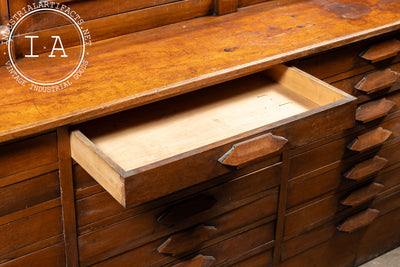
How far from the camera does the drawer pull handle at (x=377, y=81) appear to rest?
2463mm

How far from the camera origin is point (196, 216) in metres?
2.15

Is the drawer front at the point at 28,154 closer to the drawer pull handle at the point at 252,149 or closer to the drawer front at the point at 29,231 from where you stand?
the drawer front at the point at 29,231

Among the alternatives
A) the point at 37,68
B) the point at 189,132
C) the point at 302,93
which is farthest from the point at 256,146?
the point at 37,68

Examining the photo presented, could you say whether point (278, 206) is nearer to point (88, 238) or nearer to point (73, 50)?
point (88, 238)

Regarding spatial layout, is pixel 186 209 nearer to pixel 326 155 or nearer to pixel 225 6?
pixel 326 155

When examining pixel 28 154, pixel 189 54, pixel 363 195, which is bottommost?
pixel 363 195

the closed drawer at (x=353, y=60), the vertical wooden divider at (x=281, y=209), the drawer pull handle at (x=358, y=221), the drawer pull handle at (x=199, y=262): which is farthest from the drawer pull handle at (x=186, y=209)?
the drawer pull handle at (x=358, y=221)

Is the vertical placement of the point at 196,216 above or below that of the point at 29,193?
below

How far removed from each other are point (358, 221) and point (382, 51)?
2.36ft

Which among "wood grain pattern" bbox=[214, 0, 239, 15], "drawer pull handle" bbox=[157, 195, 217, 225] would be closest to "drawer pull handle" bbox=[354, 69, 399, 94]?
"wood grain pattern" bbox=[214, 0, 239, 15]

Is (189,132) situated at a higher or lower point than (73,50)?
lower

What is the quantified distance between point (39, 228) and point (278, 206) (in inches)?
34.6

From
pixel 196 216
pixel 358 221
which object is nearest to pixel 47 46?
pixel 196 216

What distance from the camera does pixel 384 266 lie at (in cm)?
295
